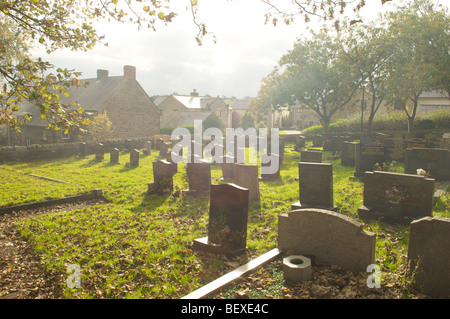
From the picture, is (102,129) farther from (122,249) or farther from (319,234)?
(319,234)

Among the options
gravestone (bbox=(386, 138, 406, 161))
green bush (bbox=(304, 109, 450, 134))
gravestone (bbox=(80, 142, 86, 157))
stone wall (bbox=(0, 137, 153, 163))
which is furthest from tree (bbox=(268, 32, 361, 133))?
gravestone (bbox=(80, 142, 86, 157))

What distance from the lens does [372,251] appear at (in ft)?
16.4

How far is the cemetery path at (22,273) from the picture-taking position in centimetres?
511

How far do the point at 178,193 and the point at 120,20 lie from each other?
5904 mm

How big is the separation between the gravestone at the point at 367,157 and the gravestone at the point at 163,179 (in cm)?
720

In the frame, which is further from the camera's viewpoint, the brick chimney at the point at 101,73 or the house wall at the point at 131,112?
the brick chimney at the point at 101,73

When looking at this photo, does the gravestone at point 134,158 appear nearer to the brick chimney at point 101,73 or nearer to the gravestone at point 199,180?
the gravestone at point 199,180

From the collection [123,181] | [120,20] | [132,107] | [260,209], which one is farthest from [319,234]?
[132,107]

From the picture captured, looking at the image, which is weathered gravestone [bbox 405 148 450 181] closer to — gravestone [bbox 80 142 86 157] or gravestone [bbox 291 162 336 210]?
gravestone [bbox 291 162 336 210]

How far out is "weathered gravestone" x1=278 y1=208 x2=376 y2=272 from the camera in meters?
5.07

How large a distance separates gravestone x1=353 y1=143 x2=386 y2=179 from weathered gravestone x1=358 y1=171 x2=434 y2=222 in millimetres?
4785

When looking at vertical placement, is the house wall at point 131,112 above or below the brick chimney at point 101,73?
below

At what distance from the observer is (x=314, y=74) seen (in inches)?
1102

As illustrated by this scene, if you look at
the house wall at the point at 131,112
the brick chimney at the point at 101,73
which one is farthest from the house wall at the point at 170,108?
the house wall at the point at 131,112
